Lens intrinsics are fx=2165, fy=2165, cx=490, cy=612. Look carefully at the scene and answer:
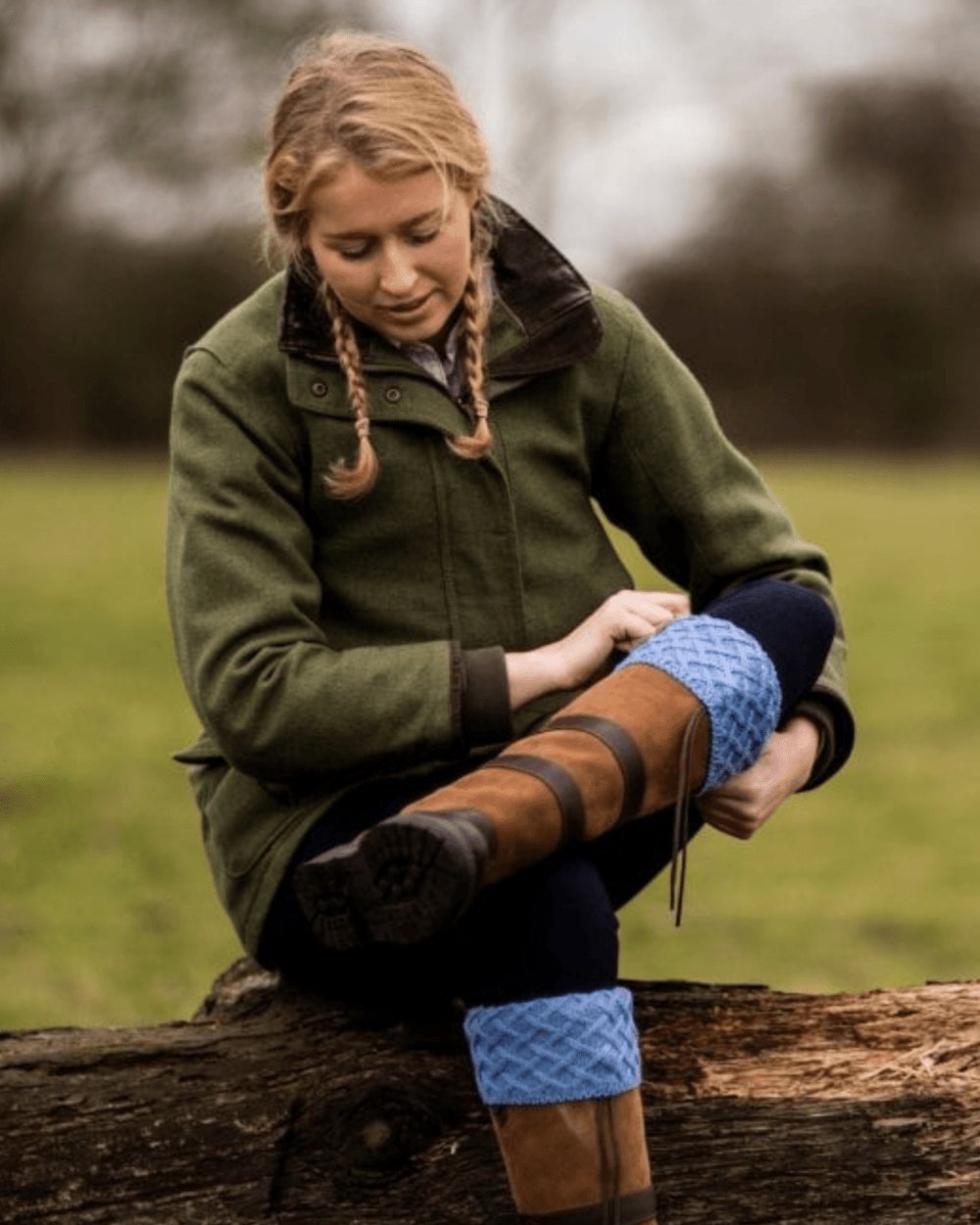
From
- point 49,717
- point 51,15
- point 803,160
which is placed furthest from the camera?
point 803,160

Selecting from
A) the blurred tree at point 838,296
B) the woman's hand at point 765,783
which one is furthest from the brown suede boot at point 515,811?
the blurred tree at point 838,296

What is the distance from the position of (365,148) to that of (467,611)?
582 mm

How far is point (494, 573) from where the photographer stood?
268 centimetres

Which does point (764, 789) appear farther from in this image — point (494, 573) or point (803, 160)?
point (803, 160)

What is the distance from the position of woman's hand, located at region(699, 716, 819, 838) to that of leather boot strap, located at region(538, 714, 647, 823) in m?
0.21

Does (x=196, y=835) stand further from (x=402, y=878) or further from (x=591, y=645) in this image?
(x=402, y=878)

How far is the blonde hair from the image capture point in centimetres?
244

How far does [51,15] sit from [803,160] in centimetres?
1250

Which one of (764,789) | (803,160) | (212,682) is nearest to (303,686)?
(212,682)

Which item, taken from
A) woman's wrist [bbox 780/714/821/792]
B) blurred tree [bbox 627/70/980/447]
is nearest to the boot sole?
woman's wrist [bbox 780/714/821/792]

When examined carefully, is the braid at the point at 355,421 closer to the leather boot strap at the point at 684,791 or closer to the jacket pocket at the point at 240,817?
the jacket pocket at the point at 240,817

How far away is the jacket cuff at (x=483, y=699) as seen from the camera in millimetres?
2477

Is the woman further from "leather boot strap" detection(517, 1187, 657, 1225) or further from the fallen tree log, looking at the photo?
the fallen tree log

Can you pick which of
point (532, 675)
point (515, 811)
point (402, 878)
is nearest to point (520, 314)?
point (532, 675)
